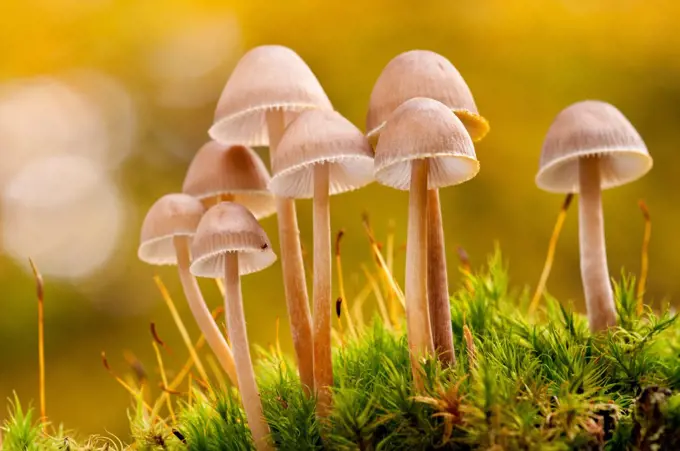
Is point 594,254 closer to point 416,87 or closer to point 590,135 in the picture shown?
point 590,135

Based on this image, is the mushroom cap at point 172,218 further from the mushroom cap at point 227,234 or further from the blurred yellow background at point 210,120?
the blurred yellow background at point 210,120

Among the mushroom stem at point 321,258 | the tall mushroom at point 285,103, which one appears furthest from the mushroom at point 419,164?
the tall mushroom at point 285,103

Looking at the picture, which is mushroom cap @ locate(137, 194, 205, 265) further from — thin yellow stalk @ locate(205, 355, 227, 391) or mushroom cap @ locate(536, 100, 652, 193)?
mushroom cap @ locate(536, 100, 652, 193)

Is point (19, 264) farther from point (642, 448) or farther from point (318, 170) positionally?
point (642, 448)

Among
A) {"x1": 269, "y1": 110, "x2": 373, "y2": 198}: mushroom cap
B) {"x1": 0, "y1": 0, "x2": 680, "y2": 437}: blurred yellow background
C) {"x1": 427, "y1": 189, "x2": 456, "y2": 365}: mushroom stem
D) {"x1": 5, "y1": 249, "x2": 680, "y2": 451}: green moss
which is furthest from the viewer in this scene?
{"x1": 0, "y1": 0, "x2": 680, "y2": 437}: blurred yellow background

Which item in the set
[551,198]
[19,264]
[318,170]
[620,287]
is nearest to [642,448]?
[620,287]

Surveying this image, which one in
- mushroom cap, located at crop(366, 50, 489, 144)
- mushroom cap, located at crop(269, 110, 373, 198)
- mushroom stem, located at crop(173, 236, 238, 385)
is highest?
mushroom cap, located at crop(366, 50, 489, 144)

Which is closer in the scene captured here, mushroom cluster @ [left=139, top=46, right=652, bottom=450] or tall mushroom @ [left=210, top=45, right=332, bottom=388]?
mushroom cluster @ [left=139, top=46, right=652, bottom=450]

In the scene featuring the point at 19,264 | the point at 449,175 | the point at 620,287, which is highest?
the point at 19,264

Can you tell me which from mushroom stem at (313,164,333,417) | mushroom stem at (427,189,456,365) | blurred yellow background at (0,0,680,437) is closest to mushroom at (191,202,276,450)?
mushroom stem at (313,164,333,417)

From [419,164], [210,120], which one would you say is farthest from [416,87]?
[210,120]
